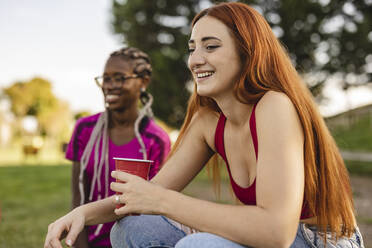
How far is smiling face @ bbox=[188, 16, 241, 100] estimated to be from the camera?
72.7 inches

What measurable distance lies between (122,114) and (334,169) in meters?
1.87

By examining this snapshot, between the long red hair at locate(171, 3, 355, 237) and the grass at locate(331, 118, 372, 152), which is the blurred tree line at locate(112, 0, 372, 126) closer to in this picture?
the grass at locate(331, 118, 372, 152)

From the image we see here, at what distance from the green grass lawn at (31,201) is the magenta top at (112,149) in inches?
63.2

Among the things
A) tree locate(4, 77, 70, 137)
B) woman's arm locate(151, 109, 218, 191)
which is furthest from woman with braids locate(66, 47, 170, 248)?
tree locate(4, 77, 70, 137)

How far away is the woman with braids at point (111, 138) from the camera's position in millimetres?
3100

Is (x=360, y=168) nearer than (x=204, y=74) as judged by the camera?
No

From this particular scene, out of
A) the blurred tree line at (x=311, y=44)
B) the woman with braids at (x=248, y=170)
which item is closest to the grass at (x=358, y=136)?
the blurred tree line at (x=311, y=44)

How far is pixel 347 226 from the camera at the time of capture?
6.01ft

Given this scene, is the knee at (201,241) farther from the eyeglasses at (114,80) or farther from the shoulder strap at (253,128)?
the eyeglasses at (114,80)

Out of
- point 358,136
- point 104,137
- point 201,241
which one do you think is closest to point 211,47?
point 201,241

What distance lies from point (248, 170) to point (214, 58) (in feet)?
1.83

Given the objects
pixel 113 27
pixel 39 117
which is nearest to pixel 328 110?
pixel 113 27

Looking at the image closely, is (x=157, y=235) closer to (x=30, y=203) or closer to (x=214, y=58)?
(x=214, y=58)

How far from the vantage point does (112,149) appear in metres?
3.17
